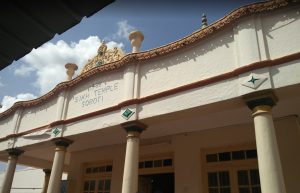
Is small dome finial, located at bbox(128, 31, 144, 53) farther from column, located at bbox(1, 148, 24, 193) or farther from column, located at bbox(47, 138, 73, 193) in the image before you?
column, located at bbox(1, 148, 24, 193)

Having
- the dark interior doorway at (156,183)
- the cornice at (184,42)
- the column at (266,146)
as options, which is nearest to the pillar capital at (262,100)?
the column at (266,146)

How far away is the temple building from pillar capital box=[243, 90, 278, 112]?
0.07ft

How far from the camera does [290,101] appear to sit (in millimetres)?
7492

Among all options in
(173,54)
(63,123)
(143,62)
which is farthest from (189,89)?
(63,123)

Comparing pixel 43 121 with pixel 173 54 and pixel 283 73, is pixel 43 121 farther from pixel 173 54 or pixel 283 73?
pixel 283 73

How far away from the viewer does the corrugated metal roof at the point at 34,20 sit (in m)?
1.70

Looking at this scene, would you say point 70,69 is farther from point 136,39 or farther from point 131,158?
point 131,158

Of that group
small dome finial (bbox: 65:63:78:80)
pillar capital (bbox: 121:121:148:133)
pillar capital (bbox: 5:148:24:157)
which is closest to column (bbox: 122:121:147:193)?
pillar capital (bbox: 121:121:148:133)

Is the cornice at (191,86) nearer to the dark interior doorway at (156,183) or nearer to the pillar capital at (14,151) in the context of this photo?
the pillar capital at (14,151)

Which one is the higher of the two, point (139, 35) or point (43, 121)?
point (139, 35)

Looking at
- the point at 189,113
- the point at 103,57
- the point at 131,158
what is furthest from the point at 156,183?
the point at 103,57

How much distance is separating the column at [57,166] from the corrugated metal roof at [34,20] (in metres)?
8.83

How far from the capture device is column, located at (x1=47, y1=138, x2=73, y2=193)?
32.8ft

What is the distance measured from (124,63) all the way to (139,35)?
1.12 metres
